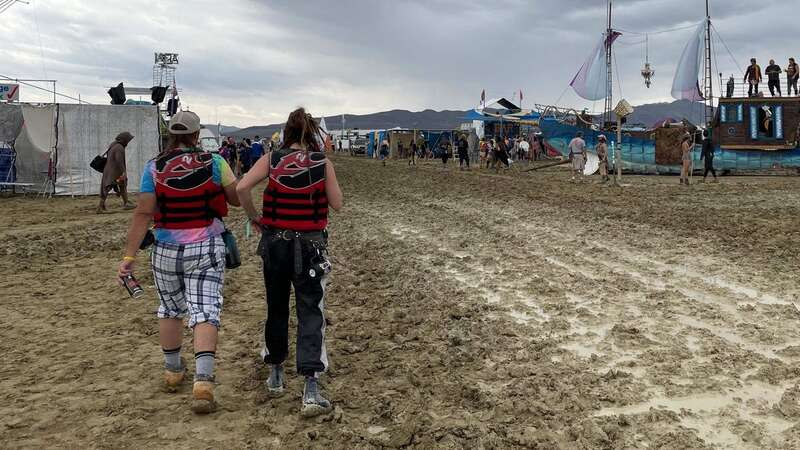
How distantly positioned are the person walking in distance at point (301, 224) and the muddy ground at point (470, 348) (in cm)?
39

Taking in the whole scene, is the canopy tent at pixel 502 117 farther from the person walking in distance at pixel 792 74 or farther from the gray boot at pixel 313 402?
the gray boot at pixel 313 402

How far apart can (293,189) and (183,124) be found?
81cm

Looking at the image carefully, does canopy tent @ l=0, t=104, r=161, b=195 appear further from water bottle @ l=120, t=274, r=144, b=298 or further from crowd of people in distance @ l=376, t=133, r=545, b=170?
crowd of people in distance @ l=376, t=133, r=545, b=170

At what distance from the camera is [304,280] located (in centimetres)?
358

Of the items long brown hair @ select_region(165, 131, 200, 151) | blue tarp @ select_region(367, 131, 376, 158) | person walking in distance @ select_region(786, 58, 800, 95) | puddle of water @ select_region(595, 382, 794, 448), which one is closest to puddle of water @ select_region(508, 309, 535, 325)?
puddle of water @ select_region(595, 382, 794, 448)

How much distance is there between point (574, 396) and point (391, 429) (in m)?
1.16

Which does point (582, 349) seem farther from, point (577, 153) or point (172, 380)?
point (577, 153)

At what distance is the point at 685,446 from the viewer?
3.11 metres

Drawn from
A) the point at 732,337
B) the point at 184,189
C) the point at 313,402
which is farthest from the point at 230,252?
the point at 732,337

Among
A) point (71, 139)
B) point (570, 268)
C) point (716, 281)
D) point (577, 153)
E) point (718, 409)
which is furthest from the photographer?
point (577, 153)

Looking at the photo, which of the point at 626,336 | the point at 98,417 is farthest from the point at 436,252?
the point at 98,417

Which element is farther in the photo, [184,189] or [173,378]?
[173,378]

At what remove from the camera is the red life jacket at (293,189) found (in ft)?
11.6

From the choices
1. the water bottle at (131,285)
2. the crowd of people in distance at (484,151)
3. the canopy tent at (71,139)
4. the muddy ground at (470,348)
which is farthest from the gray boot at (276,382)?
the crowd of people in distance at (484,151)
